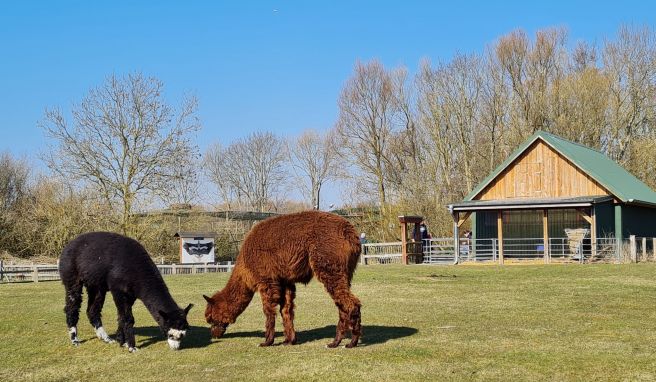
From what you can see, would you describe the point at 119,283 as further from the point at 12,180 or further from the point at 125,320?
the point at 12,180

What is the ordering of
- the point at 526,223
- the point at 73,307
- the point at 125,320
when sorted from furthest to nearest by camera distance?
1. the point at 526,223
2. the point at 73,307
3. the point at 125,320

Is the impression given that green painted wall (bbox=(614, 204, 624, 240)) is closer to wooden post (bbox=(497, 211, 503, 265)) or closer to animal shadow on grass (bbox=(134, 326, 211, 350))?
wooden post (bbox=(497, 211, 503, 265))

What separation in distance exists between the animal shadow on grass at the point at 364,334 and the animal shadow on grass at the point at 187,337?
0.44 metres

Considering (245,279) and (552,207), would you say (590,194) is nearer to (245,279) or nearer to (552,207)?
(552,207)

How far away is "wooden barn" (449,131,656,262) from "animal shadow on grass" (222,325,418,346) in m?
22.1

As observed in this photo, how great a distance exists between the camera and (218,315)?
35.9ft

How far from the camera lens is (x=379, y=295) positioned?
17.7 meters

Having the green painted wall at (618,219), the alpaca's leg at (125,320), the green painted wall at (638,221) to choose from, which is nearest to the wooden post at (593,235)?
the green painted wall at (618,219)

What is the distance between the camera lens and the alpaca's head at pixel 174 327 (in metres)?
10.2

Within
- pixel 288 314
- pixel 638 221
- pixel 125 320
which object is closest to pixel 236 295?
pixel 288 314

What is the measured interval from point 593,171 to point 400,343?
1061 inches

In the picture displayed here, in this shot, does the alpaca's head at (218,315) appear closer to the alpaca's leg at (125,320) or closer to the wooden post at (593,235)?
the alpaca's leg at (125,320)

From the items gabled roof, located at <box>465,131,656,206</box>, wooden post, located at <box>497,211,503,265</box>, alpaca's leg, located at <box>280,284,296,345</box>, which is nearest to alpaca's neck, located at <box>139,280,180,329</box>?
alpaca's leg, located at <box>280,284,296,345</box>

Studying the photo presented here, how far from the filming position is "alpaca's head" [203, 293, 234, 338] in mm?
10914
